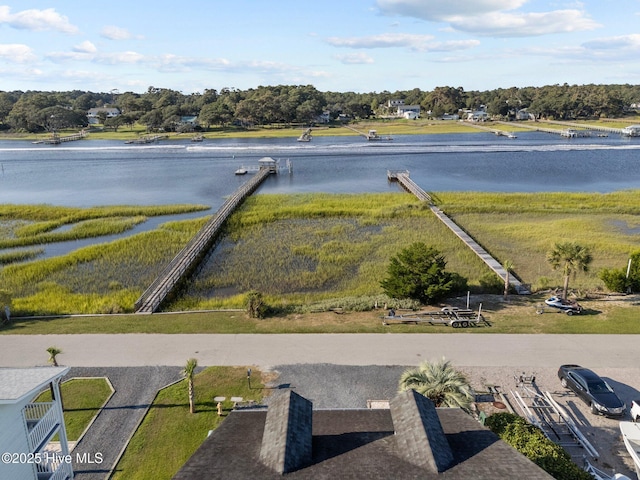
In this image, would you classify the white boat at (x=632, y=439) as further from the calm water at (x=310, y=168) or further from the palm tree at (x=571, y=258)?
the calm water at (x=310, y=168)

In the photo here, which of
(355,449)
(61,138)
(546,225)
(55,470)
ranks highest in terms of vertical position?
(61,138)

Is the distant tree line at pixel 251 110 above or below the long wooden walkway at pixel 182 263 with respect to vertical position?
above

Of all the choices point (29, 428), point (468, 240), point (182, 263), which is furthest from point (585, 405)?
point (182, 263)

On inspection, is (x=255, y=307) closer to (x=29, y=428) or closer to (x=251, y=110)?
(x=29, y=428)

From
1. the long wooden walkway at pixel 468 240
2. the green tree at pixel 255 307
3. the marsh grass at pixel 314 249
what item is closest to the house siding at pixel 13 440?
the green tree at pixel 255 307

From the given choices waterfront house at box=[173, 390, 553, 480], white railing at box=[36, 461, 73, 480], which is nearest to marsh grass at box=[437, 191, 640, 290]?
waterfront house at box=[173, 390, 553, 480]

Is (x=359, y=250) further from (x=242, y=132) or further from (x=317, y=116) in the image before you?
(x=317, y=116)

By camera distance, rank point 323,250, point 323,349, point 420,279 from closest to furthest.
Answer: point 323,349
point 420,279
point 323,250
